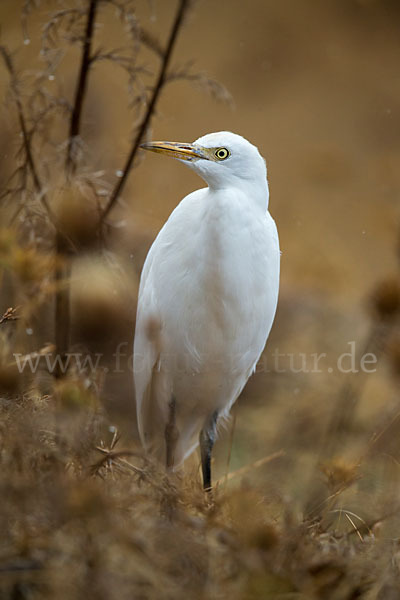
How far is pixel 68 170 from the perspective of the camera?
132 cm

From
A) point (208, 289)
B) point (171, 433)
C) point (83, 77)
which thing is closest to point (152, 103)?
point (83, 77)

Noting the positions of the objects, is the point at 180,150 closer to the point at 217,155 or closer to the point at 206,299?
the point at 217,155

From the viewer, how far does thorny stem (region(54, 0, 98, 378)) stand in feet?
3.85

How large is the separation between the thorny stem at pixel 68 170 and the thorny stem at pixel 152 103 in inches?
4.4

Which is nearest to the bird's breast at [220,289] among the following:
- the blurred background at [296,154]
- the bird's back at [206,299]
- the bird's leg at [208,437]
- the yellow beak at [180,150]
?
the bird's back at [206,299]

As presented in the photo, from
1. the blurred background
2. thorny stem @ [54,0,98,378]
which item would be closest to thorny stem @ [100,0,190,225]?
thorny stem @ [54,0,98,378]

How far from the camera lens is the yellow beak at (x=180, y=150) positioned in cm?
101

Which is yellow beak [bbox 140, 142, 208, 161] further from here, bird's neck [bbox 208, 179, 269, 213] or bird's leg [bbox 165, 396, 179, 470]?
bird's leg [bbox 165, 396, 179, 470]

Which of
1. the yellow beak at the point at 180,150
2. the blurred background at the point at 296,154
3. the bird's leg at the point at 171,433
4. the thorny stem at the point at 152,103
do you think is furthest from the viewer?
the blurred background at the point at 296,154

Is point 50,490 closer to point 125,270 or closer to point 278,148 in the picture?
point 125,270

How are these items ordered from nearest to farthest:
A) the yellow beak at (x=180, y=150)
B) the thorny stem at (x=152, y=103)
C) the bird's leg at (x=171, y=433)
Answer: the yellow beak at (x=180, y=150) < the thorny stem at (x=152, y=103) < the bird's leg at (x=171, y=433)

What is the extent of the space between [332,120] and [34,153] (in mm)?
3146

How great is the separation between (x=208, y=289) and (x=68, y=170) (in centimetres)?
43

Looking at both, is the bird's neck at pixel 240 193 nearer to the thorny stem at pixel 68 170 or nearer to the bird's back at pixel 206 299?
the bird's back at pixel 206 299
